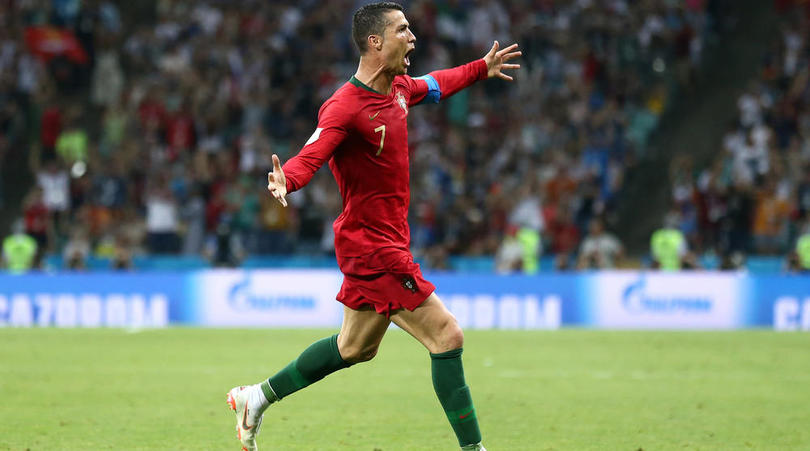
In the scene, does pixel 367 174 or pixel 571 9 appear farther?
pixel 571 9

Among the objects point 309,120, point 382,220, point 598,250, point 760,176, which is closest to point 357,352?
point 382,220

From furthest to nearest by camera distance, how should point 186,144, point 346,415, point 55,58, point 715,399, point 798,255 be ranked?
point 55,58
point 186,144
point 798,255
point 715,399
point 346,415

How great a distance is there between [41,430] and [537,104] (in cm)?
1588

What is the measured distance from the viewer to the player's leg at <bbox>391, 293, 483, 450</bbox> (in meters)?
5.93

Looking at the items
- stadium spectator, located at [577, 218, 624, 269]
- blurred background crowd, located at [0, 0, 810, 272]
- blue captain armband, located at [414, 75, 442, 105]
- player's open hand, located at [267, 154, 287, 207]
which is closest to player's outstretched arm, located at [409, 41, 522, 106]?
blue captain armband, located at [414, 75, 442, 105]

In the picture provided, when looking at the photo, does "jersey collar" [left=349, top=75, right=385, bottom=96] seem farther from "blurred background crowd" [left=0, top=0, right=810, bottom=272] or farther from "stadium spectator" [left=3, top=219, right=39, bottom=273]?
"stadium spectator" [left=3, top=219, right=39, bottom=273]

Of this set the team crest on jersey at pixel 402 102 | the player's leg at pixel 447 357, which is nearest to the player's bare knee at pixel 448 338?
the player's leg at pixel 447 357

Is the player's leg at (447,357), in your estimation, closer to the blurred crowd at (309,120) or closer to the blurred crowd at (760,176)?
the blurred crowd at (309,120)

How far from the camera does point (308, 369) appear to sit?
20.6 ft

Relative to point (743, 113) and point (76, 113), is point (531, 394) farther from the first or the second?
point (76, 113)

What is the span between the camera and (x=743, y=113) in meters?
21.1

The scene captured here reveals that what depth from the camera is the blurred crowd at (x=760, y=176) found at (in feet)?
62.7

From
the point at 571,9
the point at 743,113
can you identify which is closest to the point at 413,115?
the point at 571,9

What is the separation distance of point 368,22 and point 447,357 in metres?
1.79
